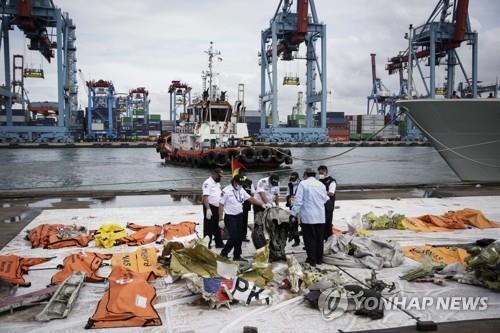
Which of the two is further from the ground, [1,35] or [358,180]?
[1,35]

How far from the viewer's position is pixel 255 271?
185 inches

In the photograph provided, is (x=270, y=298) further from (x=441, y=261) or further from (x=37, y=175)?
(x=37, y=175)

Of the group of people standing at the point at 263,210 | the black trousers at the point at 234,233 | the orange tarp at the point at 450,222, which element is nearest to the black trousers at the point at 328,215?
the group of people standing at the point at 263,210

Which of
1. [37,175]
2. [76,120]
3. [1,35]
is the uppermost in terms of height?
[1,35]

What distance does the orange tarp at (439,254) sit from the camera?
18.4 ft

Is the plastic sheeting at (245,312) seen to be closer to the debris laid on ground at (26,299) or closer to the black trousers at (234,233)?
the debris laid on ground at (26,299)

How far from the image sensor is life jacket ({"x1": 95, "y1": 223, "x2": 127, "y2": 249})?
21.6 ft

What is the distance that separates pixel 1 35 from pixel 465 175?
4958cm

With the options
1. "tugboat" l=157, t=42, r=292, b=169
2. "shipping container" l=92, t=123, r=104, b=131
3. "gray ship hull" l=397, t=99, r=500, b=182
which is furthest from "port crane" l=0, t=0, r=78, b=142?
"gray ship hull" l=397, t=99, r=500, b=182

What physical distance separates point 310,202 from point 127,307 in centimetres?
250

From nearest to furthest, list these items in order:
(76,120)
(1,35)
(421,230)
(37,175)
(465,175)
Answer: (421,230), (465,175), (37,175), (1,35), (76,120)

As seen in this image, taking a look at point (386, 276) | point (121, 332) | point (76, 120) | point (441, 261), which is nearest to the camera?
point (121, 332)

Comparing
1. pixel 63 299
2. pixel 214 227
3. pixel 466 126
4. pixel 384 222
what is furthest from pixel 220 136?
pixel 63 299

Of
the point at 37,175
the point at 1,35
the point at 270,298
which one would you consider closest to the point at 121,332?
the point at 270,298
